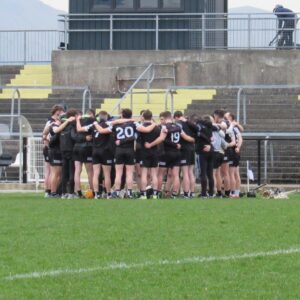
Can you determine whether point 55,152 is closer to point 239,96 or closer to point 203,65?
point 239,96

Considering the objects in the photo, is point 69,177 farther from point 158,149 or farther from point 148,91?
point 148,91

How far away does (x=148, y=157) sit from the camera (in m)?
23.1

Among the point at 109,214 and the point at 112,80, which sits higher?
the point at 112,80

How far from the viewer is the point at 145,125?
75.5 ft

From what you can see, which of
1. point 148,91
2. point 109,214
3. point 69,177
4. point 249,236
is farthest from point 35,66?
point 249,236

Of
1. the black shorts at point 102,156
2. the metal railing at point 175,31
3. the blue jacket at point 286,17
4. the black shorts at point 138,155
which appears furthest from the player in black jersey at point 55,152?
the blue jacket at point 286,17

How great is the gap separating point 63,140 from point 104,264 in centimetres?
1164

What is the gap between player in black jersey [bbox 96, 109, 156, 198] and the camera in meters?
22.8

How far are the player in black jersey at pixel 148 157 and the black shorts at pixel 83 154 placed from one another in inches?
38.7

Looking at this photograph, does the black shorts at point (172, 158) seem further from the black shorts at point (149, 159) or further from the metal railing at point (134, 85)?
the metal railing at point (134, 85)

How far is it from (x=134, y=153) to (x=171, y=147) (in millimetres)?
723

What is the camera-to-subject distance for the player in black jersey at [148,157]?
75.5 feet

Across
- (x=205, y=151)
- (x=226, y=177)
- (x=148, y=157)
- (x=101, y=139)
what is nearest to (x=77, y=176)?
(x=101, y=139)

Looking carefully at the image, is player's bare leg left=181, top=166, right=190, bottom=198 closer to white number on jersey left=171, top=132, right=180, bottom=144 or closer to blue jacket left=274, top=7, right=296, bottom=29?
white number on jersey left=171, top=132, right=180, bottom=144
